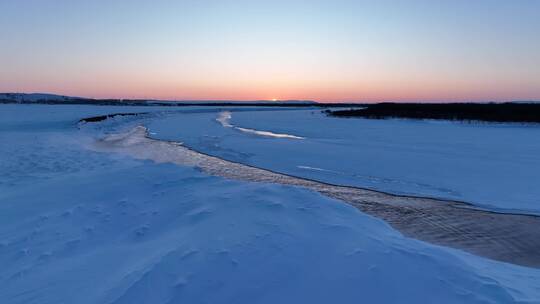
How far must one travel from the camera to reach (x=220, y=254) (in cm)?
466

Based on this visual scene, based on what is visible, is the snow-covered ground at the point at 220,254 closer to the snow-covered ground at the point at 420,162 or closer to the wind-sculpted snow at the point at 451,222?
the wind-sculpted snow at the point at 451,222

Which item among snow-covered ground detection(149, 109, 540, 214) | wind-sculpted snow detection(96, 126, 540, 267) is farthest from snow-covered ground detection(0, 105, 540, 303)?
snow-covered ground detection(149, 109, 540, 214)

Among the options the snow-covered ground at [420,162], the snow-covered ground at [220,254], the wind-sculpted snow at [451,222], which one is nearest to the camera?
the snow-covered ground at [220,254]

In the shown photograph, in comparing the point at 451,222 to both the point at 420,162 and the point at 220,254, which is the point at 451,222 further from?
the point at 420,162

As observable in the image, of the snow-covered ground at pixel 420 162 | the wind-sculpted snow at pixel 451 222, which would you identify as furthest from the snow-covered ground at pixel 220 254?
the snow-covered ground at pixel 420 162

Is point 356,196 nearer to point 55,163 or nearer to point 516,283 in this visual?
point 516,283

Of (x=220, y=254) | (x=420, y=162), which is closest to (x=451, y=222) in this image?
(x=220, y=254)

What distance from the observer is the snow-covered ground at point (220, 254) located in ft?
13.1

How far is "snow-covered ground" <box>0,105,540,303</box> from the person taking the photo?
13.1 feet

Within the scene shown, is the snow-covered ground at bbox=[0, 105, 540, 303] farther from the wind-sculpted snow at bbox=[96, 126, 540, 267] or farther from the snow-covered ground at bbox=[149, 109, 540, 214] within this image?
the snow-covered ground at bbox=[149, 109, 540, 214]

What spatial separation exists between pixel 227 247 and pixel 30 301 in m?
2.15

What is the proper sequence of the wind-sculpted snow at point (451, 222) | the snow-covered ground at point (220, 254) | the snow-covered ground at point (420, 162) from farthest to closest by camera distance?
the snow-covered ground at point (420, 162)
the wind-sculpted snow at point (451, 222)
the snow-covered ground at point (220, 254)

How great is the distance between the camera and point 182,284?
4.10 metres

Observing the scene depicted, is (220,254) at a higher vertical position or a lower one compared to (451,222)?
higher
